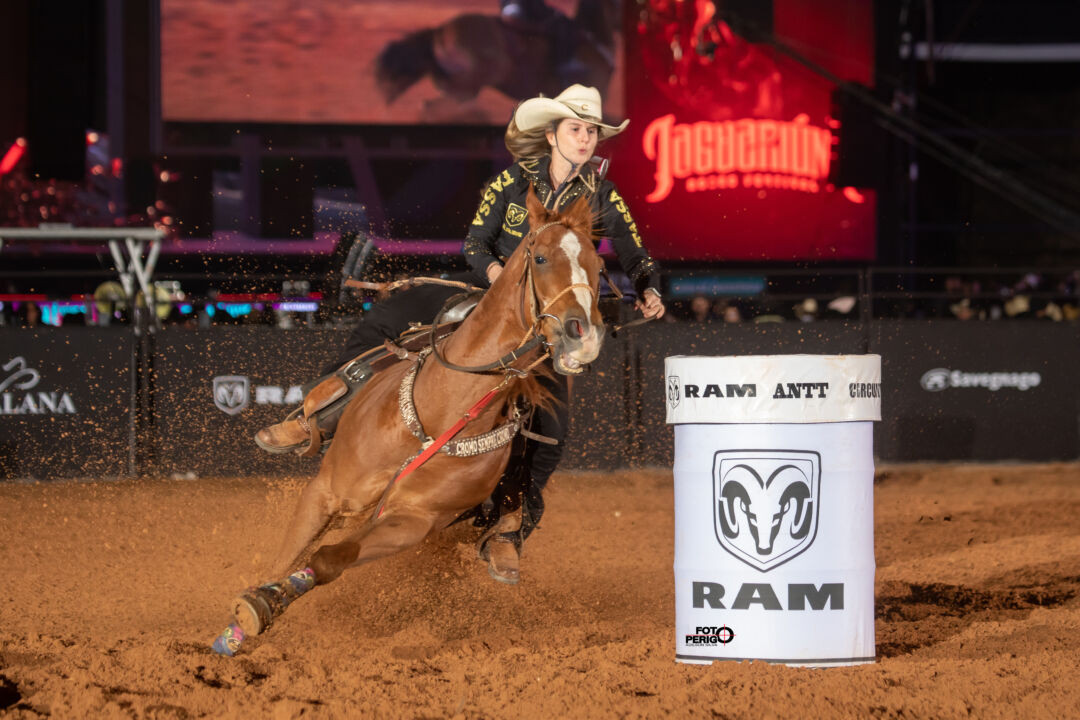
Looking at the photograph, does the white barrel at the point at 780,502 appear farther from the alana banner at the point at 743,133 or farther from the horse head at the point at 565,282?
the alana banner at the point at 743,133

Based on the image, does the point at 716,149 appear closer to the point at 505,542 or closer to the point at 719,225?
the point at 719,225

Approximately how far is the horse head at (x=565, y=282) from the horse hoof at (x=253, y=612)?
1.44 meters

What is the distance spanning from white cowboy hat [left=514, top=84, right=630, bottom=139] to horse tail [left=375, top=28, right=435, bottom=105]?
680 inches

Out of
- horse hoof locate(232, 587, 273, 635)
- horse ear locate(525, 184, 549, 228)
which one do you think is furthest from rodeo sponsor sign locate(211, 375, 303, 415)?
horse ear locate(525, 184, 549, 228)

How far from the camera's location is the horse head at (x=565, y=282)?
4.13 m

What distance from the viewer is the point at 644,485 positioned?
10.9 metres

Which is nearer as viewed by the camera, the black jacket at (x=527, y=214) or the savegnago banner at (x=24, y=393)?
the black jacket at (x=527, y=214)

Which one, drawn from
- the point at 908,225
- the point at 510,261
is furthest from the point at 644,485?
the point at 908,225

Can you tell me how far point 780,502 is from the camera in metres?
4.23

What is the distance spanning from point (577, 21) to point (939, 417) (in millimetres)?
12622

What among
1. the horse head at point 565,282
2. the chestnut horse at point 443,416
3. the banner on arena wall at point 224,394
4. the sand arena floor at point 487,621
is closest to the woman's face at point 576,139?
the chestnut horse at point 443,416

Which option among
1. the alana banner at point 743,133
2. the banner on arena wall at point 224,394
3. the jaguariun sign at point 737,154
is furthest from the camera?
the jaguariun sign at point 737,154

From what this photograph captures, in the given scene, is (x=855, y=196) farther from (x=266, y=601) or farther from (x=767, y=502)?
(x=266, y=601)

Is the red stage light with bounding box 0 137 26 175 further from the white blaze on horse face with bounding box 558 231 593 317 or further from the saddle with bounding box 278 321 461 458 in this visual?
the white blaze on horse face with bounding box 558 231 593 317
